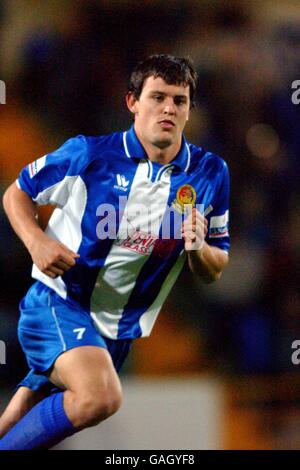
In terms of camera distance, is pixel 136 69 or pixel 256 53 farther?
pixel 256 53

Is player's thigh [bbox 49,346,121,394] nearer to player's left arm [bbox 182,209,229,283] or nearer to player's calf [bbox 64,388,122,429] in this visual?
player's calf [bbox 64,388,122,429]

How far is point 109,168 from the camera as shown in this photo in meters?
2.37

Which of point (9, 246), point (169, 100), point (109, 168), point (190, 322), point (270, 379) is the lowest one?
point (270, 379)

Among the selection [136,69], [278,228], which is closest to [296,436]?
[278,228]

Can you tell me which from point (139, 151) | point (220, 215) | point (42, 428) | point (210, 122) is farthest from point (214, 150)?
point (42, 428)

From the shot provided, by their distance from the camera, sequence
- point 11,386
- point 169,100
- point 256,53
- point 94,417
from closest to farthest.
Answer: point 94,417 < point 169,100 < point 11,386 < point 256,53

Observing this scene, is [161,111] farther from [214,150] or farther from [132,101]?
[214,150]

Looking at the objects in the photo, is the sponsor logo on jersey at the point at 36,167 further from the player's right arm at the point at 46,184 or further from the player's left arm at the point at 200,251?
the player's left arm at the point at 200,251

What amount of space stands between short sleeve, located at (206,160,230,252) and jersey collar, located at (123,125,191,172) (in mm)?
128

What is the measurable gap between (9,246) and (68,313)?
481mm

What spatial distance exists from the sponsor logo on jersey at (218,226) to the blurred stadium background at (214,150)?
0.40m

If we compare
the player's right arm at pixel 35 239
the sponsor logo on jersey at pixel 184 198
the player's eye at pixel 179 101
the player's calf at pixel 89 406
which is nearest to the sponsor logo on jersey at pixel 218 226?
the sponsor logo on jersey at pixel 184 198

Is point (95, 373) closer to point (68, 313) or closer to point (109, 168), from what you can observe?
point (68, 313)

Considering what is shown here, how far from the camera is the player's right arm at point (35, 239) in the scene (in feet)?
6.89
